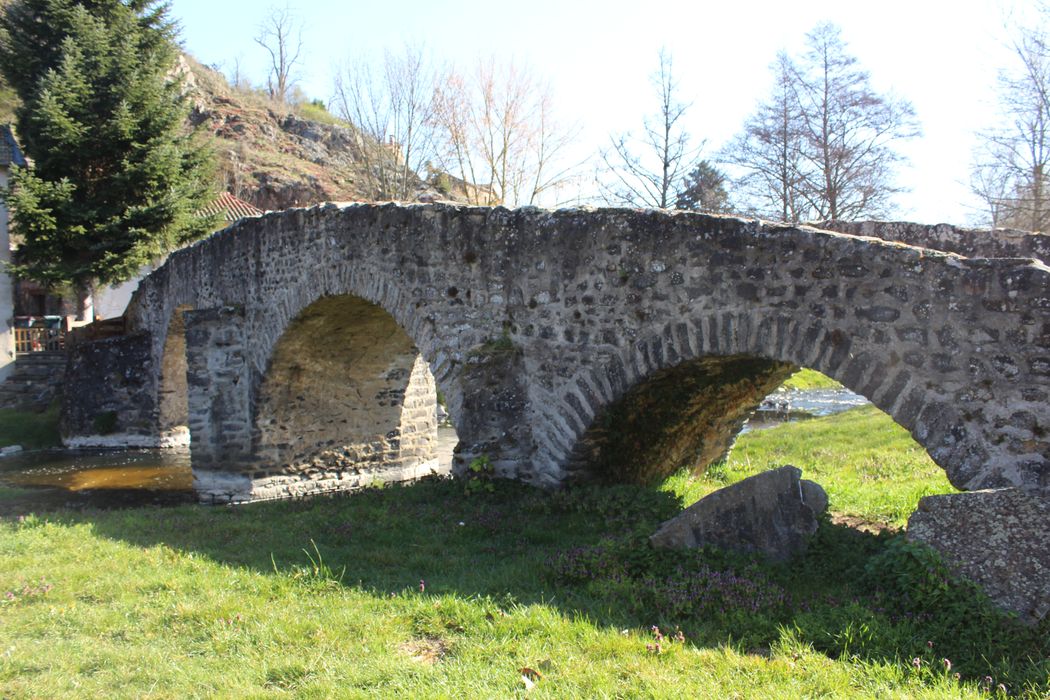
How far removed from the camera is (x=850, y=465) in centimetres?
859

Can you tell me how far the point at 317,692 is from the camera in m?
3.73

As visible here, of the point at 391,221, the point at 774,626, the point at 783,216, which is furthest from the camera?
the point at 783,216

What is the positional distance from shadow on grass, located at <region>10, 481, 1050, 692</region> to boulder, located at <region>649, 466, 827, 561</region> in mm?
123

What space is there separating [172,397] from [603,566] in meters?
15.5

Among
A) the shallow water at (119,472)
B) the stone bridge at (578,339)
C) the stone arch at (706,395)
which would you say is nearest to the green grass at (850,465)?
the stone arch at (706,395)

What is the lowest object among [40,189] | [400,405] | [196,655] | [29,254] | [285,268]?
[196,655]

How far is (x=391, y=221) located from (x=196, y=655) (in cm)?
541

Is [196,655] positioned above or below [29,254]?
below

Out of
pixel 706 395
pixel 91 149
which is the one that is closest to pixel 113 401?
pixel 91 149

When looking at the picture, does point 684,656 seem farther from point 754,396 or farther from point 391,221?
point 391,221

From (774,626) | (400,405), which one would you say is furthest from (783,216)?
(774,626)

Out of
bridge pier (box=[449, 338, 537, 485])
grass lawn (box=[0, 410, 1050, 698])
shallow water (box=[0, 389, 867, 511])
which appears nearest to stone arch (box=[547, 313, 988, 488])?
bridge pier (box=[449, 338, 537, 485])

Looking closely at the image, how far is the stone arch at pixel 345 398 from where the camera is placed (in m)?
11.2

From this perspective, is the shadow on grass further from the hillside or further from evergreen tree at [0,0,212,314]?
the hillside
